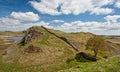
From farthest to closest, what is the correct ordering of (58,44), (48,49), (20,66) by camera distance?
(58,44), (48,49), (20,66)

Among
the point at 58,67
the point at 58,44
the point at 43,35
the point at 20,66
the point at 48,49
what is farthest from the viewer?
the point at 43,35

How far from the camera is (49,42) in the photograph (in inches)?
3049

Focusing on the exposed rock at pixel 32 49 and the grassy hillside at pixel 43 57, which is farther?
the exposed rock at pixel 32 49

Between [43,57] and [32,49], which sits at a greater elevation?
[32,49]

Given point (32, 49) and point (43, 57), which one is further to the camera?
point (32, 49)

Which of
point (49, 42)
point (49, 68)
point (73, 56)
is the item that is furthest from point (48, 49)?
point (49, 68)

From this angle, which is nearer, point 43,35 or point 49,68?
point 49,68

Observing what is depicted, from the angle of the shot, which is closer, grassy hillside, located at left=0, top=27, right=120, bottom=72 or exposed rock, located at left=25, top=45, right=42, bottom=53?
grassy hillside, located at left=0, top=27, right=120, bottom=72

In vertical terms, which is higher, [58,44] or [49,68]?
[58,44]

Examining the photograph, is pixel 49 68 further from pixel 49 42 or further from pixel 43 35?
pixel 43 35

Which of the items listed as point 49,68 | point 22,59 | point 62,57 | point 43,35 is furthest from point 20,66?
point 43,35

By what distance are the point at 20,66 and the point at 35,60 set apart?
20.3ft

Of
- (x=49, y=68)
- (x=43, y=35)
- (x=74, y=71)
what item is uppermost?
(x=43, y=35)

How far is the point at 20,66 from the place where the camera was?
60375 millimetres
